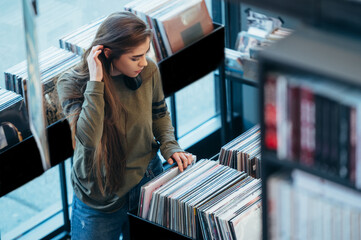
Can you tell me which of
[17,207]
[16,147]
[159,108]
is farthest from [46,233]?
[159,108]

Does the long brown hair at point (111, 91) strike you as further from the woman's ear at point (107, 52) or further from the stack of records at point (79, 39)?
the stack of records at point (79, 39)

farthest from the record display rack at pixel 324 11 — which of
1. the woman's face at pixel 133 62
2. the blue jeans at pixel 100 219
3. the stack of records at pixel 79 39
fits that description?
the stack of records at pixel 79 39

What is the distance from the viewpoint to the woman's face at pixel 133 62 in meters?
3.09

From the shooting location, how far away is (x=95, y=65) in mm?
3104

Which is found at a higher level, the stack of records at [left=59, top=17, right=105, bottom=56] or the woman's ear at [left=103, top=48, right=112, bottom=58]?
the woman's ear at [left=103, top=48, right=112, bottom=58]

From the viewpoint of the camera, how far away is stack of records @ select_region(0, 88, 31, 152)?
137 inches

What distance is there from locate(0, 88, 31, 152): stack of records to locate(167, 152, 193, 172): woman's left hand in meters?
0.70

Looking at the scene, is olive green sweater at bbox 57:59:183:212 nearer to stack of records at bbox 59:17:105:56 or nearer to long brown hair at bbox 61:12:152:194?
long brown hair at bbox 61:12:152:194

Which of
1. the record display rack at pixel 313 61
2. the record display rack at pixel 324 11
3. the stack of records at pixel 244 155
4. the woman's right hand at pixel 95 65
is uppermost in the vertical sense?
the record display rack at pixel 324 11

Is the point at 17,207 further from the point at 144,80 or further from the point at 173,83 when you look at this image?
the point at 144,80

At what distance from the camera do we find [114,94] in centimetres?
315

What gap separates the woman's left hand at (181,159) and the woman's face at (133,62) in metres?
0.45

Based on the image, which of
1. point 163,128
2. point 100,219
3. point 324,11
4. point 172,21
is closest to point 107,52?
point 163,128

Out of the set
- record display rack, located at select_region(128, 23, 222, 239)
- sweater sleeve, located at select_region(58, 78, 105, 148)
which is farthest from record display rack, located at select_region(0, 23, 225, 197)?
sweater sleeve, located at select_region(58, 78, 105, 148)
